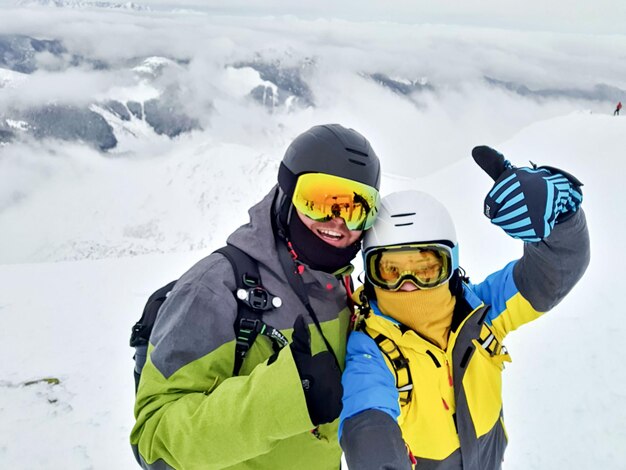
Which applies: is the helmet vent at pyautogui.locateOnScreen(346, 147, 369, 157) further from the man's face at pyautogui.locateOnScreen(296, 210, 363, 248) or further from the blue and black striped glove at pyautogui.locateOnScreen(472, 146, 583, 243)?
the blue and black striped glove at pyautogui.locateOnScreen(472, 146, 583, 243)

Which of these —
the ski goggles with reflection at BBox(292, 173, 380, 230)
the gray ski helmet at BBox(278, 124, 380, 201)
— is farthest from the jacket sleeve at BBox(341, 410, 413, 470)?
the gray ski helmet at BBox(278, 124, 380, 201)

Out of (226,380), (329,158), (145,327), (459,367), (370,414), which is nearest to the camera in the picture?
(226,380)

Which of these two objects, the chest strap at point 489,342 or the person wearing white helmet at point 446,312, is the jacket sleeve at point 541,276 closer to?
the person wearing white helmet at point 446,312

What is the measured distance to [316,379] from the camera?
1.94 m

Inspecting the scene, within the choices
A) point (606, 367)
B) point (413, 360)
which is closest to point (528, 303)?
point (413, 360)

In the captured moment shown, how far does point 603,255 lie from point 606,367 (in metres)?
5.48

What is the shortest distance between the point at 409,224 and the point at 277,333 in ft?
3.87

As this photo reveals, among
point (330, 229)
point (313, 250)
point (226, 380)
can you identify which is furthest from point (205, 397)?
point (330, 229)

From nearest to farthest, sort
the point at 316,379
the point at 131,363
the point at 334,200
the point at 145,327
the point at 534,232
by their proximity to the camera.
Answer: the point at 316,379
the point at 534,232
the point at 145,327
the point at 334,200
the point at 131,363

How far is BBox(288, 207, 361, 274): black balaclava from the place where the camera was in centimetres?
290

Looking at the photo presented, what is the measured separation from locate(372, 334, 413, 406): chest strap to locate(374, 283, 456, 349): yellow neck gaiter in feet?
0.88

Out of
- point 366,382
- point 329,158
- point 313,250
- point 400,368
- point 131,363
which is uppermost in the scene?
point 329,158

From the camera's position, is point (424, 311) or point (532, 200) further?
point (424, 311)

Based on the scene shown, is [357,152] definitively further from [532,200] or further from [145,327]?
[145,327]
